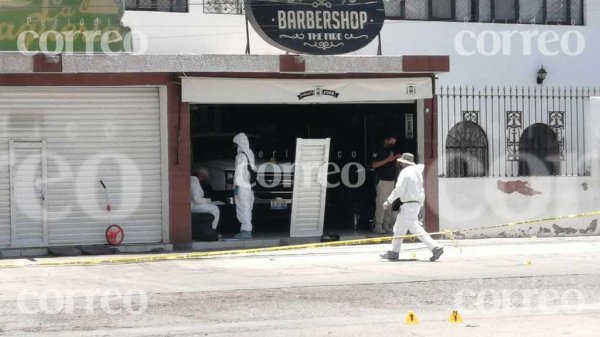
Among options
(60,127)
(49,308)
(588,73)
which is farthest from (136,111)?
(588,73)

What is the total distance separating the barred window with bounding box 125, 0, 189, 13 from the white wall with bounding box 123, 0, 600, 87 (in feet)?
0.43

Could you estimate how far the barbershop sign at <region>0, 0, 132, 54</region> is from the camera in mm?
18141

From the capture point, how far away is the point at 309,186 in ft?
62.6

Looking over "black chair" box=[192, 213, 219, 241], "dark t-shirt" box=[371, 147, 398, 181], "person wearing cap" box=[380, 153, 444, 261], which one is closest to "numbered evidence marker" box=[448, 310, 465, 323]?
"person wearing cap" box=[380, 153, 444, 261]

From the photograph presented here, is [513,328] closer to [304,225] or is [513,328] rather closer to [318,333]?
[318,333]

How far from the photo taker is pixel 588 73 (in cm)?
2702

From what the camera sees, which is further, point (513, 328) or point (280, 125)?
point (280, 125)

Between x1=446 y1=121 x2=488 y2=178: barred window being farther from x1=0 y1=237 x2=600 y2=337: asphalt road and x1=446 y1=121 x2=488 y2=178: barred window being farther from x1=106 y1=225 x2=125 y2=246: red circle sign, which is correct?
x1=106 y1=225 x2=125 y2=246: red circle sign

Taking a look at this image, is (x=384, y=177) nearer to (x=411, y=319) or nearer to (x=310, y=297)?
(x=310, y=297)

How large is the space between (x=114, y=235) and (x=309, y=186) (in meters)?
3.68

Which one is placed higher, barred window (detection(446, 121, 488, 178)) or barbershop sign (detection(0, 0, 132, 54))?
barbershop sign (detection(0, 0, 132, 54))

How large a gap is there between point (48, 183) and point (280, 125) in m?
5.69

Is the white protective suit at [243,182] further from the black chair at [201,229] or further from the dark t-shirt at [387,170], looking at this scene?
the dark t-shirt at [387,170]
